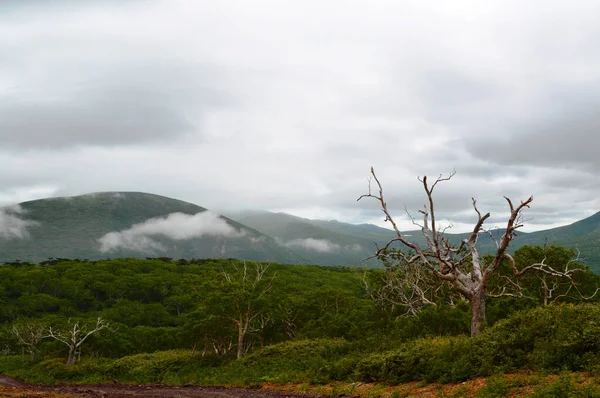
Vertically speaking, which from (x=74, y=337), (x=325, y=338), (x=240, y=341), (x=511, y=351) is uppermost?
(x=511, y=351)

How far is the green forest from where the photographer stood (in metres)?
14.9

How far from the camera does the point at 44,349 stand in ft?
210

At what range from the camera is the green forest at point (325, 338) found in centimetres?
1488

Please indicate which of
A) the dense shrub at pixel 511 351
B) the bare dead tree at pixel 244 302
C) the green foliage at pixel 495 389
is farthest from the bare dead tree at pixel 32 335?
the green foliage at pixel 495 389

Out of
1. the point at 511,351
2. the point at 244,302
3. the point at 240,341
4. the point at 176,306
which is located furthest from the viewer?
the point at 176,306

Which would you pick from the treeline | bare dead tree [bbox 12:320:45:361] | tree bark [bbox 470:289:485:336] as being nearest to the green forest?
the treeline

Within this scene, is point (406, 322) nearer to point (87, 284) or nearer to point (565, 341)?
point (565, 341)

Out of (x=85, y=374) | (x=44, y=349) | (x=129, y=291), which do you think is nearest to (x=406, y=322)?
(x=85, y=374)

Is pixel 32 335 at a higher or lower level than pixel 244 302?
lower

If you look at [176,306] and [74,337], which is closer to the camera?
[74,337]

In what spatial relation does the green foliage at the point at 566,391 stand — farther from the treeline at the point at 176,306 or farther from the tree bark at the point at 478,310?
the treeline at the point at 176,306

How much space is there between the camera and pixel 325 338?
33.9 metres

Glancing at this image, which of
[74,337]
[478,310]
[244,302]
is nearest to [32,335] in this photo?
[74,337]

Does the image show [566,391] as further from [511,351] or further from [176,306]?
[176,306]
